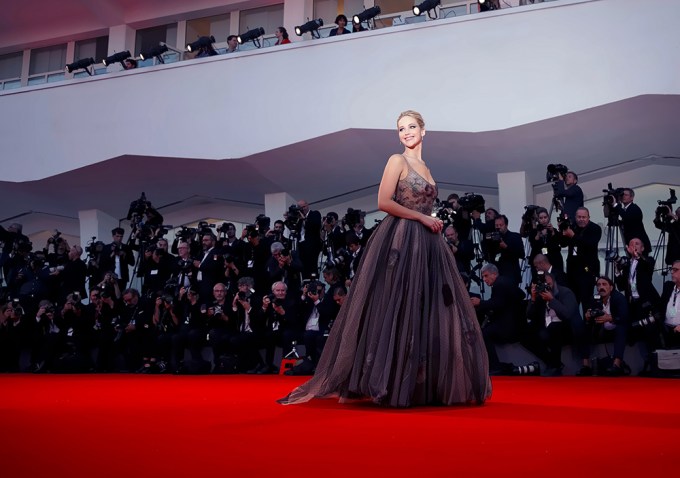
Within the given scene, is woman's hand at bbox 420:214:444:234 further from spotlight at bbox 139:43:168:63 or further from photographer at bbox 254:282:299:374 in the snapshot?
spotlight at bbox 139:43:168:63

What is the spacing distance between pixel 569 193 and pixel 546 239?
2.33ft

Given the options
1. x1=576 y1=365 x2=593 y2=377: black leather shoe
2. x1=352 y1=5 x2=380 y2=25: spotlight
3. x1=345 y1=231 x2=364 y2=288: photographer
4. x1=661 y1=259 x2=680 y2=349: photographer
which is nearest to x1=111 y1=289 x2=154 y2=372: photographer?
x1=345 y1=231 x2=364 y2=288: photographer

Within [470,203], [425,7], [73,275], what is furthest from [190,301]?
[425,7]

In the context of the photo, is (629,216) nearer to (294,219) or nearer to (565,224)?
(565,224)

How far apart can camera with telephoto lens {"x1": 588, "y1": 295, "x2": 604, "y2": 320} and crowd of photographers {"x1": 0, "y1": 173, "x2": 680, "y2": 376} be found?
15mm

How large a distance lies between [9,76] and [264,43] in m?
5.21

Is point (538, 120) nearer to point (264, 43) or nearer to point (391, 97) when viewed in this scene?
point (391, 97)

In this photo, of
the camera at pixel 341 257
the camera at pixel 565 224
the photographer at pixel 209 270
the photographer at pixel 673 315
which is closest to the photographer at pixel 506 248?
the camera at pixel 565 224

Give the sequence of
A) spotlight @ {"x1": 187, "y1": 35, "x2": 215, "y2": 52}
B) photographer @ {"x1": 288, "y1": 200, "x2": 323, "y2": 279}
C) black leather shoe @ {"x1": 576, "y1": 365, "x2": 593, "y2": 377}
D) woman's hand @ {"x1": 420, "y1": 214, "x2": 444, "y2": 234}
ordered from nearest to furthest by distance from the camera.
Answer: woman's hand @ {"x1": 420, "y1": 214, "x2": 444, "y2": 234}
black leather shoe @ {"x1": 576, "y1": 365, "x2": 593, "y2": 377}
photographer @ {"x1": 288, "y1": 200, "x2": 323, "y2": 279}
spotlight @ {"x1": 187, "y1": 35, "x2": 215, "y2": 52}

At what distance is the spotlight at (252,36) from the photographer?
10.2 meters

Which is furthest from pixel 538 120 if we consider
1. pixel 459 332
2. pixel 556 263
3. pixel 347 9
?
pixel 459 332

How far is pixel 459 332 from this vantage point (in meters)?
3.19

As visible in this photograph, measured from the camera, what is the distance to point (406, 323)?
314 cm

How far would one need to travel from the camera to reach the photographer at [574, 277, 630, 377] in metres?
5.97
